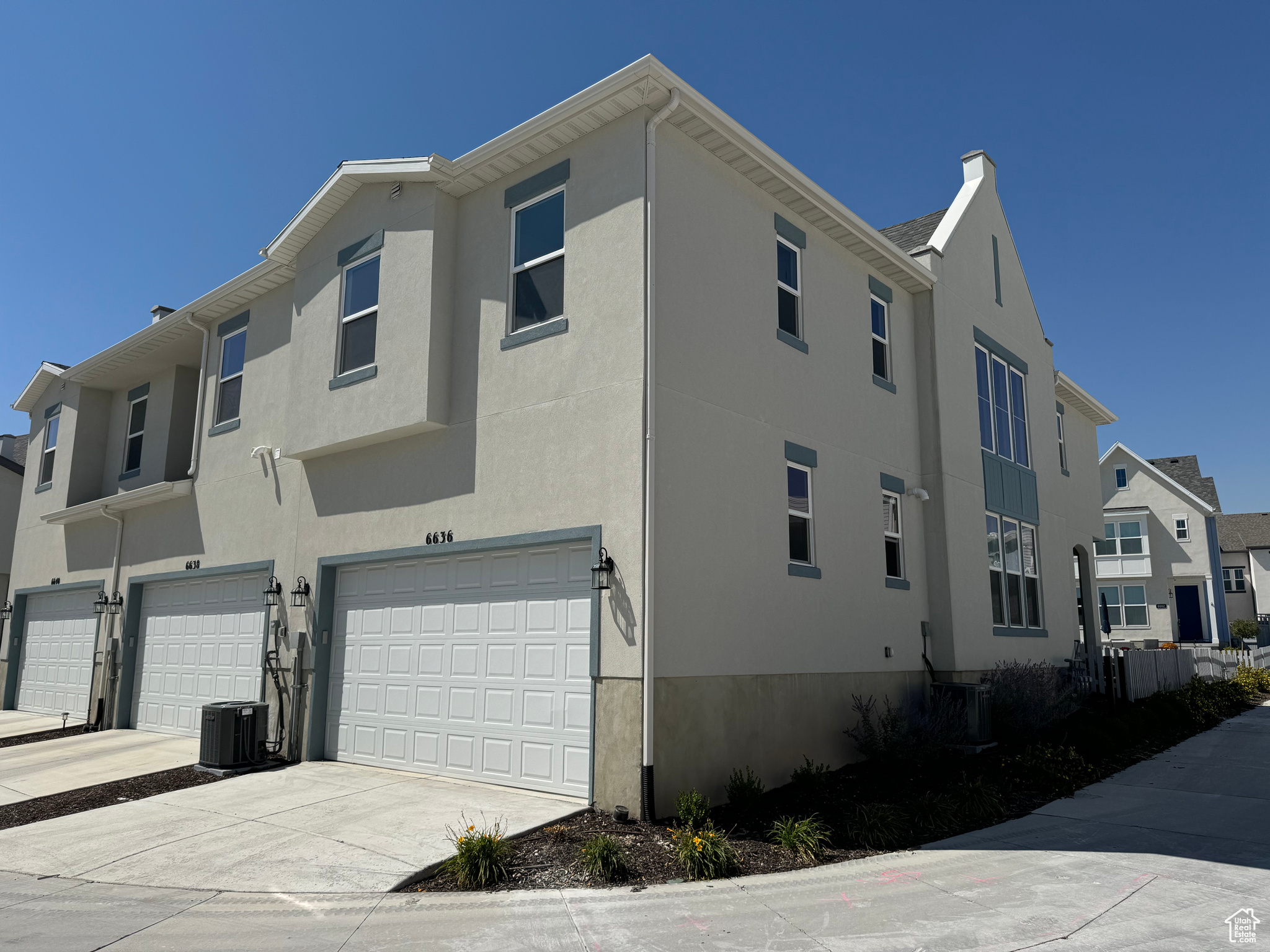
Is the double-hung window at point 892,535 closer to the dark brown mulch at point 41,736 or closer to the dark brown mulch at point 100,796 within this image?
the dark brown mulch at point 100,796

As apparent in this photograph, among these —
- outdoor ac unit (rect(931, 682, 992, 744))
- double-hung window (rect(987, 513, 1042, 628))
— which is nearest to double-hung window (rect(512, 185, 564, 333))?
outdoor ac unit (rect(931, 682, 992, 744))

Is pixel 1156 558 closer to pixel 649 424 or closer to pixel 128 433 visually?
pixel 649 424

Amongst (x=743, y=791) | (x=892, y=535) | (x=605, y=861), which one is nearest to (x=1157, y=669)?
(x=892, y=535)

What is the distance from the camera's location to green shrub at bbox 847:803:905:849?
8406 mm

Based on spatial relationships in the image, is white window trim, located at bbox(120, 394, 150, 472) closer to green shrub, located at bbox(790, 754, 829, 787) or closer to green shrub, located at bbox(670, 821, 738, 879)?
green shrub, located at bbox(790, 754, 829, 787)

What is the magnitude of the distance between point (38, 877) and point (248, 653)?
22.7 feet

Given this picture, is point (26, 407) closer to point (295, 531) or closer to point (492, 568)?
point (295, 531)

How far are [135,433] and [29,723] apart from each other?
20.2 feet

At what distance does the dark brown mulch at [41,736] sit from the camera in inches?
604

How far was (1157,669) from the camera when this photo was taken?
1975 centimetres

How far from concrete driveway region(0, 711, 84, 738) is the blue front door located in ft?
143

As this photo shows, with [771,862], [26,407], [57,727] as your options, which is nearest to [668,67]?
[771,862]

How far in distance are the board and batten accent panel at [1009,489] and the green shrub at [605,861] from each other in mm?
10829

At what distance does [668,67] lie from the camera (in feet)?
31.5
